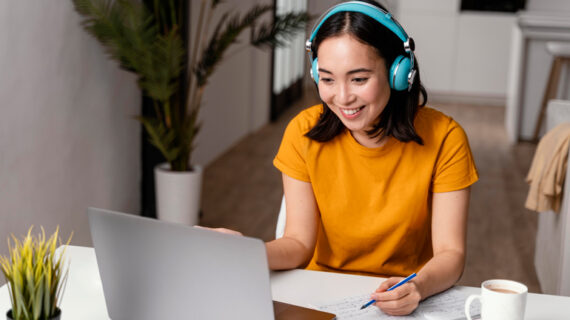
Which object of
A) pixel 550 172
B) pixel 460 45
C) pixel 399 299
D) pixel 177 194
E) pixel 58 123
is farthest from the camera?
pixel 460 45

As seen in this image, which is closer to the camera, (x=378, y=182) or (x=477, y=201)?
(x=378, y=182)

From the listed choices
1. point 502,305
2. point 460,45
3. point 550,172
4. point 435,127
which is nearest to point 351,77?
point 435,127

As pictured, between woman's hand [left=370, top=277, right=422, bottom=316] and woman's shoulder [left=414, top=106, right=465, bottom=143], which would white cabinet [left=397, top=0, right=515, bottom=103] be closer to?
woman's shoulder [left=414, top=106, right=465, bottom=143]

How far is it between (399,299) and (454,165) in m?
0.43

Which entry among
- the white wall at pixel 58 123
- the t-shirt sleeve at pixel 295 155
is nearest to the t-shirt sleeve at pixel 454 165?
the t-shirt sleeve at pixel 295 155

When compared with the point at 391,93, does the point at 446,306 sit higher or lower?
lower

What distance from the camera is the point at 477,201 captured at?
4391 millimetres

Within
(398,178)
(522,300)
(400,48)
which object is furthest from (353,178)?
(522,300)

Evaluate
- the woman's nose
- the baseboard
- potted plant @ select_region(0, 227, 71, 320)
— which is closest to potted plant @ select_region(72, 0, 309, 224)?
the woman's nose

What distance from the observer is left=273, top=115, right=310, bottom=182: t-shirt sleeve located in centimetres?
162

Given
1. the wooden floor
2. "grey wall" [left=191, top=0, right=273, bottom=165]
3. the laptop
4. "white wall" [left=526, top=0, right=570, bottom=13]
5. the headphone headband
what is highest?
"white wall" [left=526, top=0, right=570, bottom=13]

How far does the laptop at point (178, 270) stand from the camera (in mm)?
978

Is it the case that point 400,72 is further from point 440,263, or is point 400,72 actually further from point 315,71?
point 440,263

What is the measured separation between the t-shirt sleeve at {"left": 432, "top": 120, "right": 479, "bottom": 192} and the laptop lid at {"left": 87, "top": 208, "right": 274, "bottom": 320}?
2.19 feet
